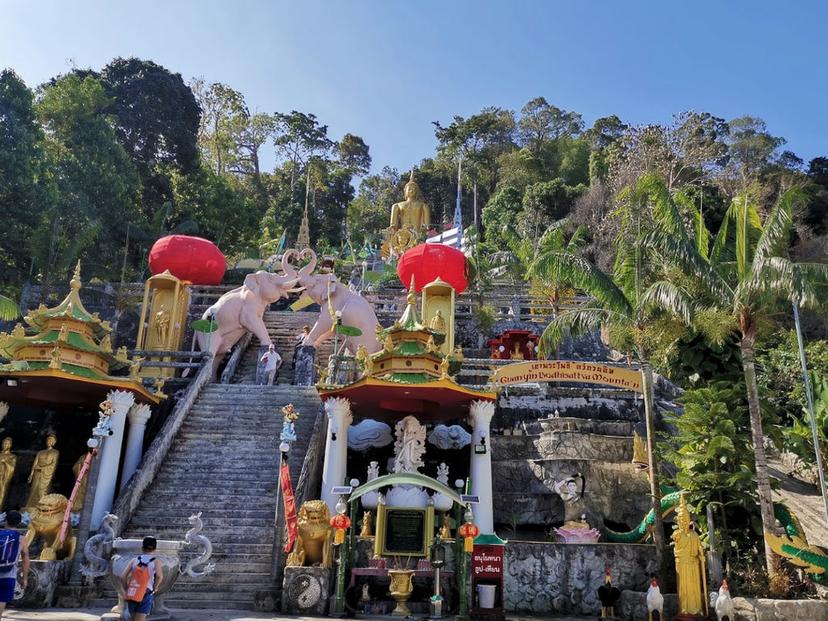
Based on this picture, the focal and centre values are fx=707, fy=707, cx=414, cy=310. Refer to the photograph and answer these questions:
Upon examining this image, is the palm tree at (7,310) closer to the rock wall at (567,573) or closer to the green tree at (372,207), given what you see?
the rock wall at (567,573)

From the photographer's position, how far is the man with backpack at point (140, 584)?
7.45 metres

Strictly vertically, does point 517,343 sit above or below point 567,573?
above

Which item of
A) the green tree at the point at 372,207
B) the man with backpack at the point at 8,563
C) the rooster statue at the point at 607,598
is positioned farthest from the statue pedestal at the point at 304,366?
the green tree at the point at 372,207

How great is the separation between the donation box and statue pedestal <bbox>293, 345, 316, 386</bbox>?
27.1 feet

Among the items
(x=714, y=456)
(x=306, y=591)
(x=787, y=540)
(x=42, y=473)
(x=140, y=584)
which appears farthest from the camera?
(x=42, y=473)

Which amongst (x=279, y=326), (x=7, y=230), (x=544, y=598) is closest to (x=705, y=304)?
(x=544, y=598)

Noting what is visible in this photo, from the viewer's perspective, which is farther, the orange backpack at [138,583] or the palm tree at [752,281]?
the palm tree at [752,281]

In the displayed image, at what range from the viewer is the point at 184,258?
24188 millimetres

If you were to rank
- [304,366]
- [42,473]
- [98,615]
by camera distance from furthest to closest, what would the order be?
[304,366] → [42,473] → [98,615]

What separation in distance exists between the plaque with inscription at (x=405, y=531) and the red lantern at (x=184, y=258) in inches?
595

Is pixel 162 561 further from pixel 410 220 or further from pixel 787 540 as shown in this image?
pixel 410 220

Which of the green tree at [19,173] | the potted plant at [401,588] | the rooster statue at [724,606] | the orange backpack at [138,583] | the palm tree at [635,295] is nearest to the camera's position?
the orange backpack at [138,583]

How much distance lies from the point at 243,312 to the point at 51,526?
9112 mm

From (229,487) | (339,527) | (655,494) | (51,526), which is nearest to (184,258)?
(229,487)
